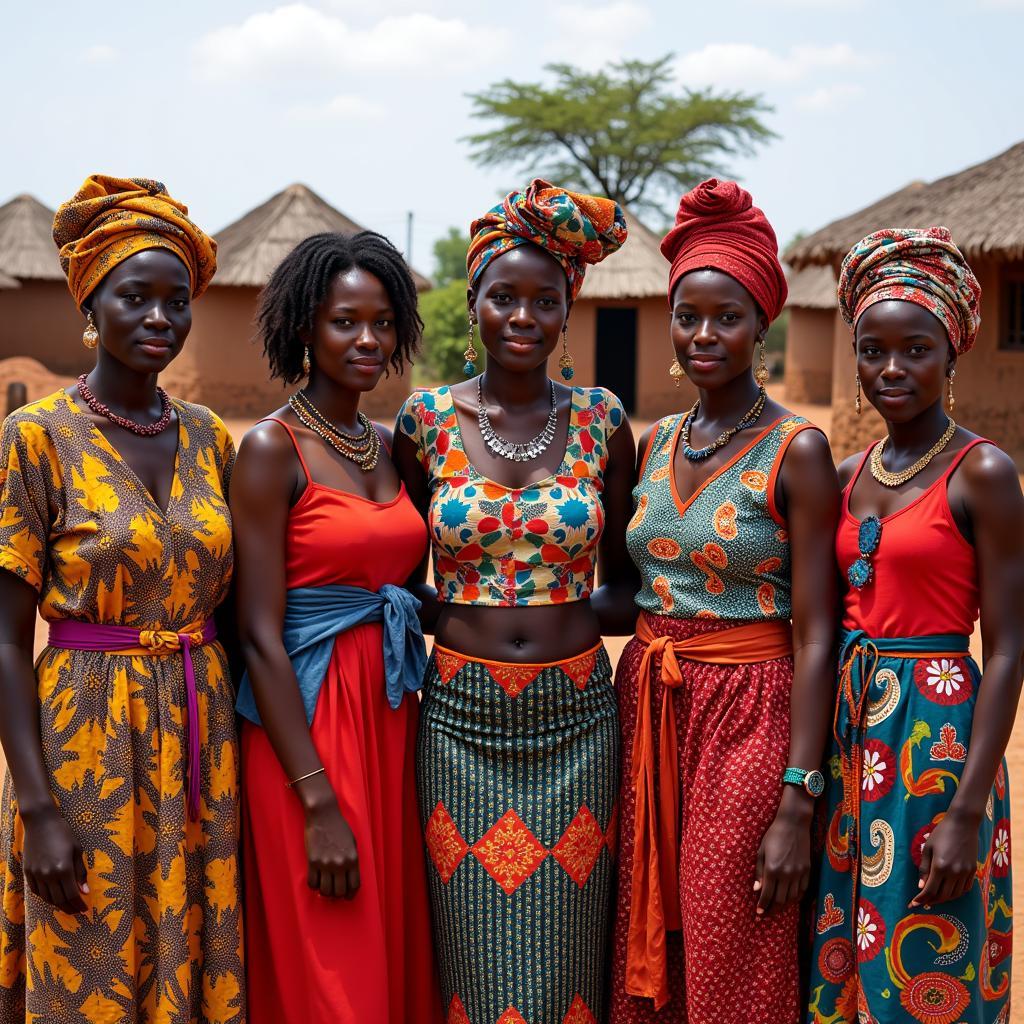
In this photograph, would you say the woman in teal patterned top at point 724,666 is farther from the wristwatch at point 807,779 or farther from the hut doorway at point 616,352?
the hut doorway at point 616,352

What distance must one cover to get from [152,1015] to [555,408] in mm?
1727

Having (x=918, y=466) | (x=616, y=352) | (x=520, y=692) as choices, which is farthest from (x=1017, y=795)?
(x=616, y=352)

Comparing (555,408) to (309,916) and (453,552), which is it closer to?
(453,552)

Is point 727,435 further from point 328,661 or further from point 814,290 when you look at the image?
point 814,290

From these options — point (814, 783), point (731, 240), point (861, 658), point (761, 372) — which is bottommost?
point (814, 783)

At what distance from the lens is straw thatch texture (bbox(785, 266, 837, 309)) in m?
23.5

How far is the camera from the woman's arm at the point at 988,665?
257 cm

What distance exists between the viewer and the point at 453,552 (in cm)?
301

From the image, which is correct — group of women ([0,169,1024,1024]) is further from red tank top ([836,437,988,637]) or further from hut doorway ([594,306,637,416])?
hut doorway ([594,306,637,416])

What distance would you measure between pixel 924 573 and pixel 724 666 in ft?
1.67

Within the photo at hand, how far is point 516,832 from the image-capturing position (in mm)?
2953

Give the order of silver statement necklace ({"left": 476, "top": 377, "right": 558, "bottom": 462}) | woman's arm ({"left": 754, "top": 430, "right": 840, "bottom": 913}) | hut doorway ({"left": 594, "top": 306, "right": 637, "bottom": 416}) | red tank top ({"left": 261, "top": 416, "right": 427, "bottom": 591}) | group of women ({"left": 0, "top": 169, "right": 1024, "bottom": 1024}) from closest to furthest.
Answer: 1. group of women ({"left": 0, "top": 169, "right": 1024, "bottom": 1024})
2. woman's arm ({"left": 754, "top": 430, "right": 840, "bottom": 913})
3. red tank top ({"left": 261, "top": 416, "right": 427, "bottom": 591})
4. silver statement necklace ({"left": 476, "top": 377, "right": 558, "bottom": 462})
5. hut doorway ({"left": 594, "top": 306, "right": 637, "bottom": 416})

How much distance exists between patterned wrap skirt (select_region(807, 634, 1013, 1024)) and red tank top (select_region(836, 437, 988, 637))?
43 mm

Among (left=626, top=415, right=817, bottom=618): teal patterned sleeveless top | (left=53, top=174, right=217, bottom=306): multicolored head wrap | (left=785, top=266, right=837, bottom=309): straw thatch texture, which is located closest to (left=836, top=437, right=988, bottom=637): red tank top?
(left=626, top=415, right=817, bottom=618): teal patterned sleeveless top
